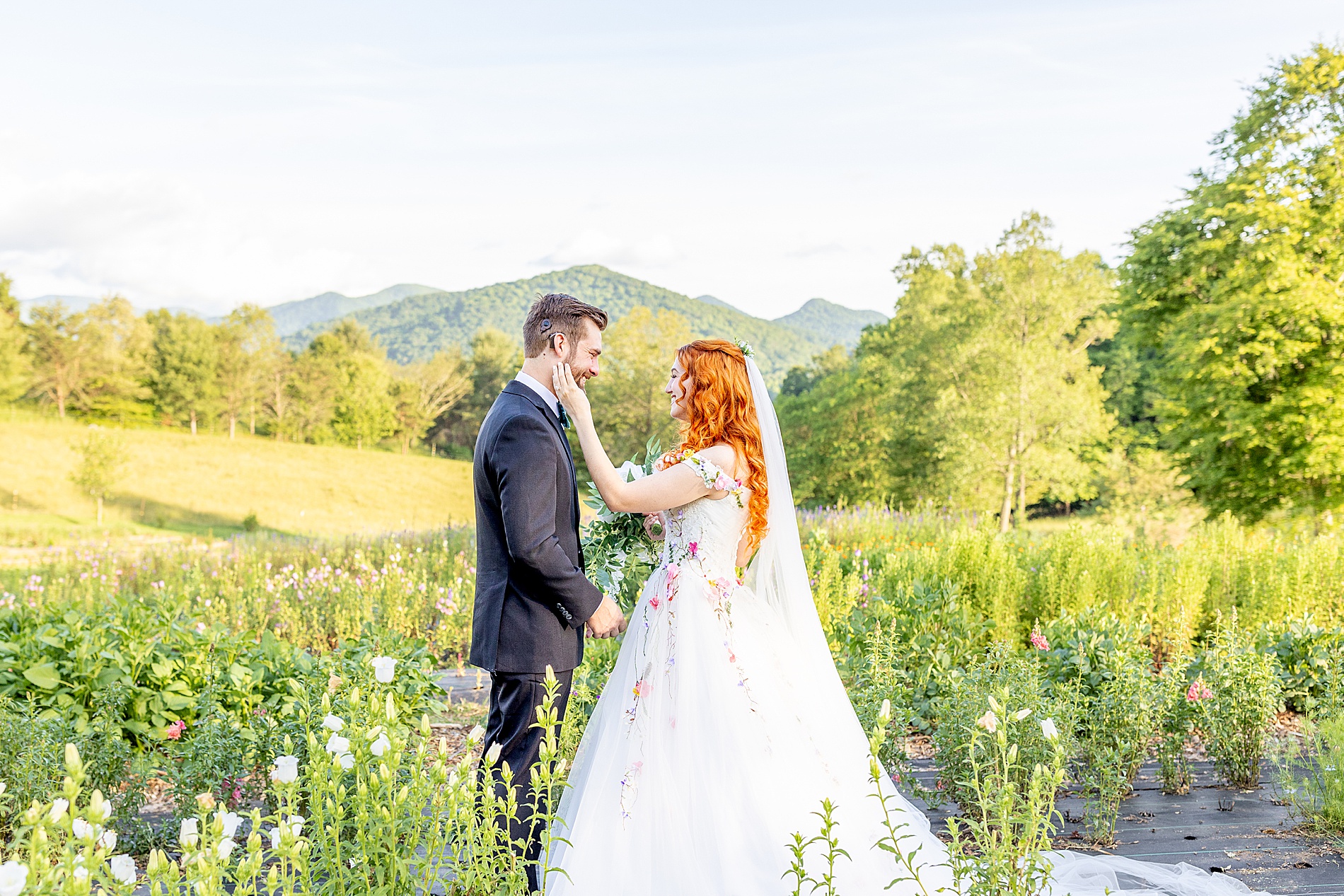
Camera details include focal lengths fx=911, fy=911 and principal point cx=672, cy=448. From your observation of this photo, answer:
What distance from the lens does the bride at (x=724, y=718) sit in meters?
3.13

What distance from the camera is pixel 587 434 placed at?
3264 millimetres

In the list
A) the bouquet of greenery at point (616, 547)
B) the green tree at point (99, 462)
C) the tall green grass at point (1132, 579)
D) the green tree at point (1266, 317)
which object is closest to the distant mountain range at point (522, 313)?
the green tree at point (99, 462)

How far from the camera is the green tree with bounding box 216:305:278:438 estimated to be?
150ft

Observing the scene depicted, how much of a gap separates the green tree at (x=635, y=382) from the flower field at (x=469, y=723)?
84.0 ft

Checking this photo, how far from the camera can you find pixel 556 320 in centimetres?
335

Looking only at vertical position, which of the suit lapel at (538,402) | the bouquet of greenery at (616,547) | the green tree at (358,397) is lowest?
the bouquet of greenery at (616,547)

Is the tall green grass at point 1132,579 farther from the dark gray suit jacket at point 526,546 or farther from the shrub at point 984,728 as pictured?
the dark gray suit jacket at point 526,546

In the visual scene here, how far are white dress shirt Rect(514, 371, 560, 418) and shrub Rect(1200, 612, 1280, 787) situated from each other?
Answer: 362 cm

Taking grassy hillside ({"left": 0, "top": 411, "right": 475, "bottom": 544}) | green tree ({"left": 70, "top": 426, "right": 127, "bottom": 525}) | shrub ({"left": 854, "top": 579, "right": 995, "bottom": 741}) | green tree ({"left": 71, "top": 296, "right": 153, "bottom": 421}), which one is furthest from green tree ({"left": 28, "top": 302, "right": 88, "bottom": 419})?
shrub ({"left": 854, "top": 579, "right": 995, "bottom": 741})

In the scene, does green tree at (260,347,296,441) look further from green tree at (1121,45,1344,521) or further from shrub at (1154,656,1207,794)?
shrub at (1154,656,1207,794)

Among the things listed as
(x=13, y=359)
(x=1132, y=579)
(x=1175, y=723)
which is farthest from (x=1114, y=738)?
(x=13, y=359)

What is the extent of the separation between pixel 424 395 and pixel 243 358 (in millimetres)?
10027

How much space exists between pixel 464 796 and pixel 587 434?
1.37 m

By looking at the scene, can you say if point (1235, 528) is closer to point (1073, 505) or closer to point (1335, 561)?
point (1335, 561)
